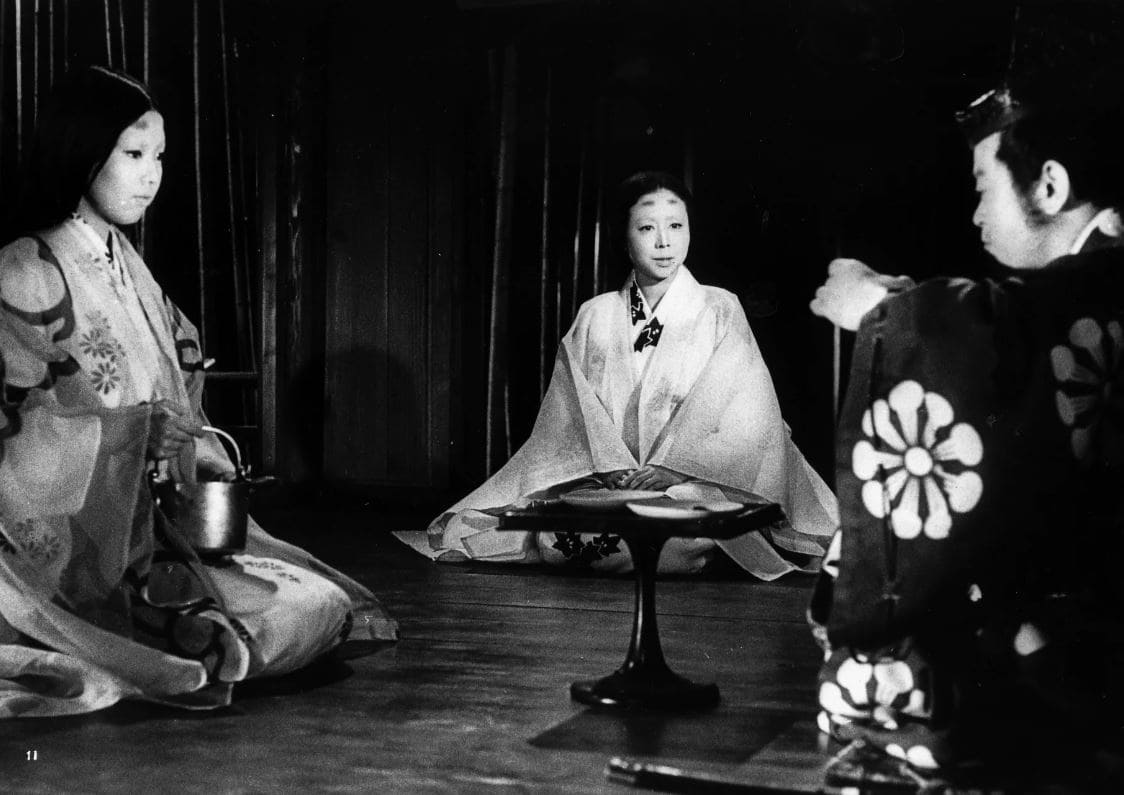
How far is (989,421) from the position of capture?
7.95 feet

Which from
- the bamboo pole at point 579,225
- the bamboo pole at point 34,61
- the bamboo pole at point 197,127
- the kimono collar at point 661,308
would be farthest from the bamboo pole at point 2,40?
the kimono collar at point 661,308

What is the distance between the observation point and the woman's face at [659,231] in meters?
5.52

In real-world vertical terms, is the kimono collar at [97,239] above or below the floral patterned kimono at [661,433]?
above

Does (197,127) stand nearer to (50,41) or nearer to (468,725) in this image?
(50,41)

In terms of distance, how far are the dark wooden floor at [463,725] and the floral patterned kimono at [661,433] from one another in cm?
106

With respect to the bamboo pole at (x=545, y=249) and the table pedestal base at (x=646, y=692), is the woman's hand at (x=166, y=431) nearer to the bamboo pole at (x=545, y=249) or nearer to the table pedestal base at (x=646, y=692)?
the table pedestal base at (x=646, y=692)

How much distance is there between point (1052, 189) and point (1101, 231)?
0.12m

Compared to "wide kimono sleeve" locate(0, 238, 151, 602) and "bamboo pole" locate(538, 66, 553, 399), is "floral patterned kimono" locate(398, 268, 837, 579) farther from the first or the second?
"wide kimono sleeve" locate(0, 238, 151, 602)

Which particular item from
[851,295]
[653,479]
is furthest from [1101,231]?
[653,479]

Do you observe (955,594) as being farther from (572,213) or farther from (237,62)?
(237,62)

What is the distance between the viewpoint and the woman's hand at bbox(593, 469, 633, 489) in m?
5.39

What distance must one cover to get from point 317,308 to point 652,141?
2160mm

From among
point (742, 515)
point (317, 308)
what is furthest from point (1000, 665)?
point (317, 308)

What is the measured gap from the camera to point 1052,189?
2.53m
